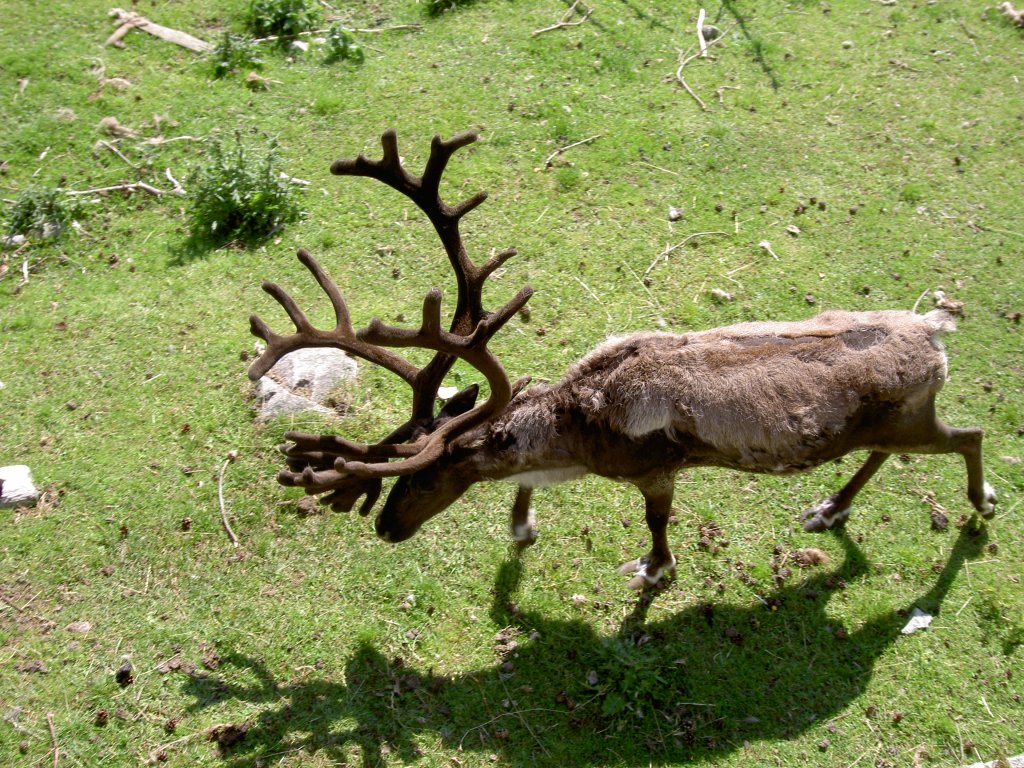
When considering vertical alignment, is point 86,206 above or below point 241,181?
below

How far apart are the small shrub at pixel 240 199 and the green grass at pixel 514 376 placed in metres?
0.22

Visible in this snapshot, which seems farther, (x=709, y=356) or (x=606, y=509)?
(x=606, y=509)

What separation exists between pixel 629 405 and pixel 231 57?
295 inches

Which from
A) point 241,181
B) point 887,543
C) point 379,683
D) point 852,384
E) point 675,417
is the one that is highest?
point 852,384

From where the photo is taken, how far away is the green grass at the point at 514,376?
5.12m

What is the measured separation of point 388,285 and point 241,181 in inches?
73.5

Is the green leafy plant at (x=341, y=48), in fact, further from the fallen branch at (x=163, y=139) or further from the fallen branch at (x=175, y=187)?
the fallen branch at (x=175, y=187)

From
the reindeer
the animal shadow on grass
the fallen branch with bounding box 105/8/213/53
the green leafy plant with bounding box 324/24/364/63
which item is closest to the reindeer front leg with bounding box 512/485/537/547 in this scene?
the reindeer

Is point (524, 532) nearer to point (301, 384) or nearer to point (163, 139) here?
point (301, 384)

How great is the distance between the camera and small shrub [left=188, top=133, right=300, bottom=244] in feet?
26.0

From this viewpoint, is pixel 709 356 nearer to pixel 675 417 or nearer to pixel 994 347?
pixel 675 417

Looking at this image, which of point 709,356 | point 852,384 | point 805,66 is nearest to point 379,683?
point 709,356

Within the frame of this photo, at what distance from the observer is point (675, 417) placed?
5.04 m

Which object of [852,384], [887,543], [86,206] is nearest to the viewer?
[852,384]
